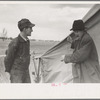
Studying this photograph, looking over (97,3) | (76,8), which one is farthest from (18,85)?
(97,3)

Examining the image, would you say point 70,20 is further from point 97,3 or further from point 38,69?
point 38,69

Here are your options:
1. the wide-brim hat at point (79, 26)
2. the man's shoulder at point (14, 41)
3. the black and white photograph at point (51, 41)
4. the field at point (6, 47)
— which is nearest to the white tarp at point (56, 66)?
the black and white photograph at point (51, 41)

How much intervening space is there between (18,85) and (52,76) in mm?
358

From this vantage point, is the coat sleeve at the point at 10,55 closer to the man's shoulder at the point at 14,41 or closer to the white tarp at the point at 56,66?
the man's shoulder at the point at 14,41

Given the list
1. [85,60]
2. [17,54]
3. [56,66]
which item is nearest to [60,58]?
[56,66]

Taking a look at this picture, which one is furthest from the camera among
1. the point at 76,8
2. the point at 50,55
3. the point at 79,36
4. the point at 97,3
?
the point at 50,55

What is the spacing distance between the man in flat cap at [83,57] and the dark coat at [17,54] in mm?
355

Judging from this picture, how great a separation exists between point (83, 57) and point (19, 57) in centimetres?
54

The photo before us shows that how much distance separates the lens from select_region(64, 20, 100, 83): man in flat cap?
4.81ft

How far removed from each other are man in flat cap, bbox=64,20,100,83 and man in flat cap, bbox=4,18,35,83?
355 millimetres

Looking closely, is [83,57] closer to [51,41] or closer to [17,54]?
[51,41]

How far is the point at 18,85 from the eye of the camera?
1637 millimetres

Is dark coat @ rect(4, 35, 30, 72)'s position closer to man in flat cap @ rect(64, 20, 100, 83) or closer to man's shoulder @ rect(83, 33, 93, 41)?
man in flat cap @ rect(64, 20, 100, 83)

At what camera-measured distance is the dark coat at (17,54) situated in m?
1.52
